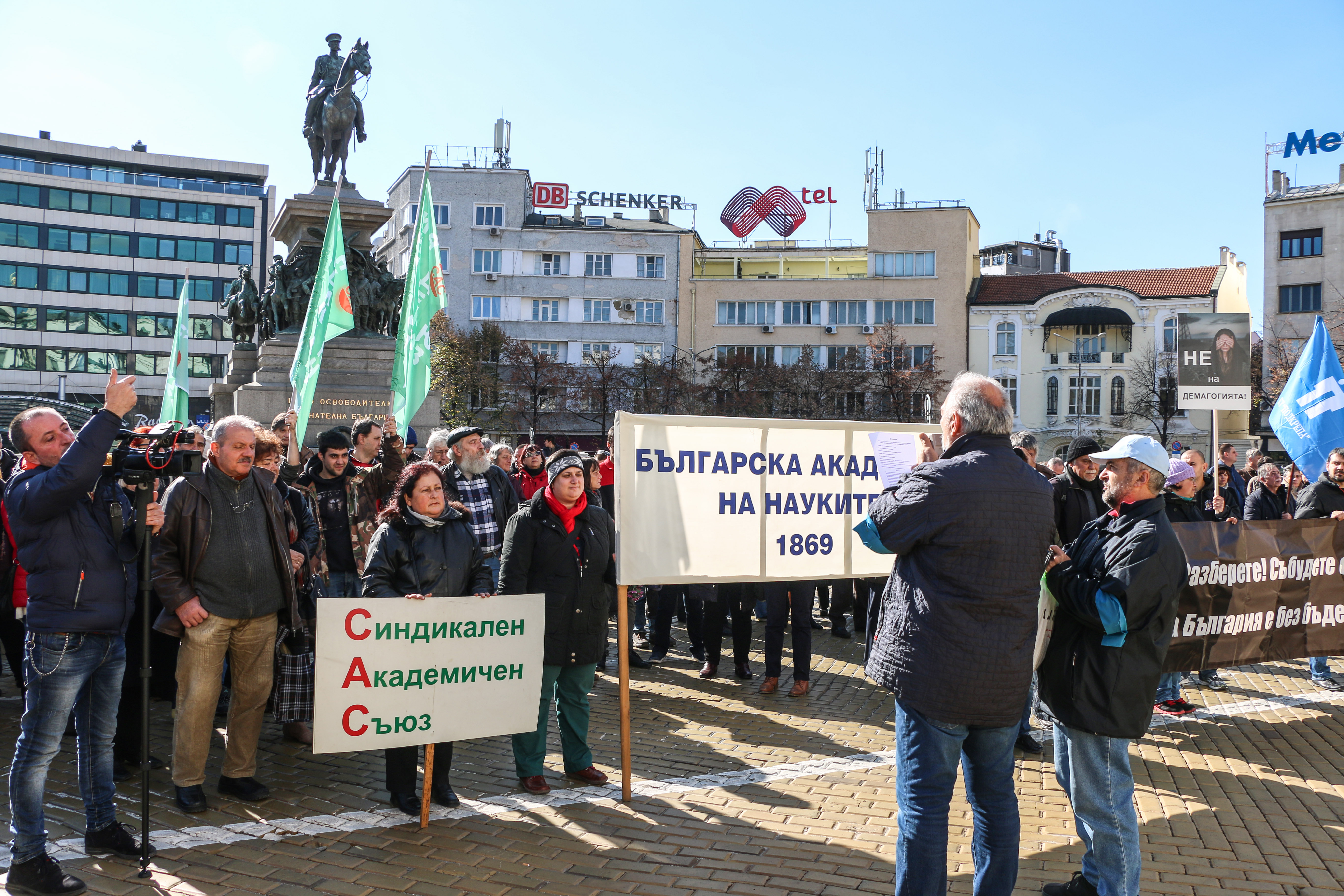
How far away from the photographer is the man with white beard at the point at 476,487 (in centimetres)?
764

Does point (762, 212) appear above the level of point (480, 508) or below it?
above

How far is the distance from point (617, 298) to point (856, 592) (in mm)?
52769

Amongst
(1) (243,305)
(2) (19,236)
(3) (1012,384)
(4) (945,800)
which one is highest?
(2) (19,236)

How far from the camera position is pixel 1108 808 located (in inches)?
160

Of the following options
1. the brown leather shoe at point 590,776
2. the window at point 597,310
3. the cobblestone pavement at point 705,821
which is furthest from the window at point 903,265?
the brown leather shoe at point 590,776

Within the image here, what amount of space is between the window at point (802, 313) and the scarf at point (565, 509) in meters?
57.9

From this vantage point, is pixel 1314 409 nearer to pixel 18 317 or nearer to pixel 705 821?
pixel 705 821

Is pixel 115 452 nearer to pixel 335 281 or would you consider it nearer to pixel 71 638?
pixel 71 638

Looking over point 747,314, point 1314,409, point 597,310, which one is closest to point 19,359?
point 597,310

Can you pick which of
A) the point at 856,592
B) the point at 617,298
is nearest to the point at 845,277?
the point at 617,298

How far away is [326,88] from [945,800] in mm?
16942

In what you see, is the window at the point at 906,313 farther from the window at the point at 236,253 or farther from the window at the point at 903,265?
the window at the point at 236,253

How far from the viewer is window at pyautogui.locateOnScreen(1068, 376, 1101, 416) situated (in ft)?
192

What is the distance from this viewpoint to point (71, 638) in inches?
173
